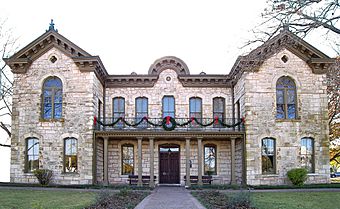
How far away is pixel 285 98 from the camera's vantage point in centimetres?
2334

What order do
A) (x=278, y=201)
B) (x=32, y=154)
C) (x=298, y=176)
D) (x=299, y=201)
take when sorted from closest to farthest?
(x=278, y=201) → (x=299, y=201) → (x=298, y=176) → (x=32, y=154)

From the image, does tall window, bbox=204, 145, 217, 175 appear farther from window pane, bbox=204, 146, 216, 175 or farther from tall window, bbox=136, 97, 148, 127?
tall window, bbox=136, 97, 148, 127

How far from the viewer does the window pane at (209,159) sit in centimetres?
2605

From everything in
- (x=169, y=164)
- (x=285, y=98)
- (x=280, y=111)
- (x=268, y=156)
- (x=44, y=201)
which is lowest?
(x=44, y=201)

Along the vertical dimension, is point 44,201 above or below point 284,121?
below

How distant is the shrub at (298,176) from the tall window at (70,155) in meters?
12.1

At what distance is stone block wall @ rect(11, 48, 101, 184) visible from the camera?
22.9 m

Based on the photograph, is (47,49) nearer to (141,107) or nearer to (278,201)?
(141,107)

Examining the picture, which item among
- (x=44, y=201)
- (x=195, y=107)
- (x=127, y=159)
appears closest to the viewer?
(x=44, y=201)

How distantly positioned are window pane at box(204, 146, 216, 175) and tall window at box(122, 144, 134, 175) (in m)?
4.79

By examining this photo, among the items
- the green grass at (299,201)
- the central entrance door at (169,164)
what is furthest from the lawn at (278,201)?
the central entrance door at (169,164)

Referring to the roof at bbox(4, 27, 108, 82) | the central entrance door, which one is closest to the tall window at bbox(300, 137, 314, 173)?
the central entrance door

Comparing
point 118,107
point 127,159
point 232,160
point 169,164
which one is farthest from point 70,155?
point 232,160

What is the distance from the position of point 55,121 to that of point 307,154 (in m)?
14.7
